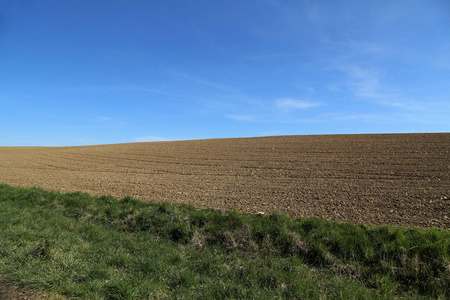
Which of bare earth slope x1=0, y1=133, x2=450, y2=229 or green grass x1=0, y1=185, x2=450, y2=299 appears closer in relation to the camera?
green grass x1=0, y1=185, x2=450, y2=299

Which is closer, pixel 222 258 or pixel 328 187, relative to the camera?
pixel 222 258

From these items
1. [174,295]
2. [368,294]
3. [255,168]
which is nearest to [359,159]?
[255,168]

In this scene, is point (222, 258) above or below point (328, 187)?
below

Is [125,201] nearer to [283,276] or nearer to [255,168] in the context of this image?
[283,276]

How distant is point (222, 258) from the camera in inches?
199

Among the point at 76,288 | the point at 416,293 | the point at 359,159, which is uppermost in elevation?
the point at 359,159

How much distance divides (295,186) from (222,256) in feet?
23.4

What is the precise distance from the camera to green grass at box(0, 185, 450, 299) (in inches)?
154

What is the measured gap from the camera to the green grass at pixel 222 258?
3904mm

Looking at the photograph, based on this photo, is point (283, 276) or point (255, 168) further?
point (255, 168)

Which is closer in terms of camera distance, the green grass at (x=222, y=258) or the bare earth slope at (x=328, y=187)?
the green grass at (x=222, y=258)

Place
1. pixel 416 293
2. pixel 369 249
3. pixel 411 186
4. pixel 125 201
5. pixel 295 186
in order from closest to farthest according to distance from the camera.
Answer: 1. pixel 416 293
2. pixel 369 249
3. pixel 125 201
4. pixel 411 186
5. pixel 295 186

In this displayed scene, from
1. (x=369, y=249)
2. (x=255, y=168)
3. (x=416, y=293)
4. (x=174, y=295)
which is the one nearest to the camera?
(x=174, y=295)

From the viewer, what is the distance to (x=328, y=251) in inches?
202
